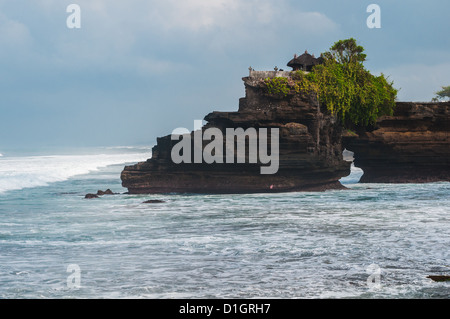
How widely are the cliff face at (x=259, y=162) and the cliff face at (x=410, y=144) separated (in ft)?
14.2

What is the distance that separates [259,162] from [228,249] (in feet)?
52.1

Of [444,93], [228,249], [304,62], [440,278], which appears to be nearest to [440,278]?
[440,278]

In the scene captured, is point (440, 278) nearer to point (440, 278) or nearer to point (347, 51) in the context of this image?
point (440, 278)

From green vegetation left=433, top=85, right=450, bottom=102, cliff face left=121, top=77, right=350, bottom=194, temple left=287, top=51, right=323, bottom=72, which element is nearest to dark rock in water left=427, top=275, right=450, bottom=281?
cliff face left=121, top=77, right=350, bottom=194

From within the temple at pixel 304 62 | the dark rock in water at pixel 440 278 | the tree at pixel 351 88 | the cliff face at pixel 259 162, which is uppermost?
the temple at pixel 304 62

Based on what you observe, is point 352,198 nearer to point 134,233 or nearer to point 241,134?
point 241,134

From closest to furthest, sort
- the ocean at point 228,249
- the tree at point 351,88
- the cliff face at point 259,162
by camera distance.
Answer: the ocean at point 228,249, the cliff face at point 259,162, the tree at point 351,88

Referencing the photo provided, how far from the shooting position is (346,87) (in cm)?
3284

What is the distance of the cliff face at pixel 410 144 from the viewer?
3475 centimetres

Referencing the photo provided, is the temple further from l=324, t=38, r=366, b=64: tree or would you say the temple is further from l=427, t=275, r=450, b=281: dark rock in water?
l=427, t=275, r=450, b=281: dark rock in water

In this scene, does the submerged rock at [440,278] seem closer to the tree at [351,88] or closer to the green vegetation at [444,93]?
the tree at [351,88]

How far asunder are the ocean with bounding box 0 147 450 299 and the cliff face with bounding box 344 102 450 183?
10.4m

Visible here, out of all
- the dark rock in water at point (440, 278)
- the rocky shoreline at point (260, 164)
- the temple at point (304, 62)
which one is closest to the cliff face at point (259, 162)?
the rocky shoreline at point (260, 164)
